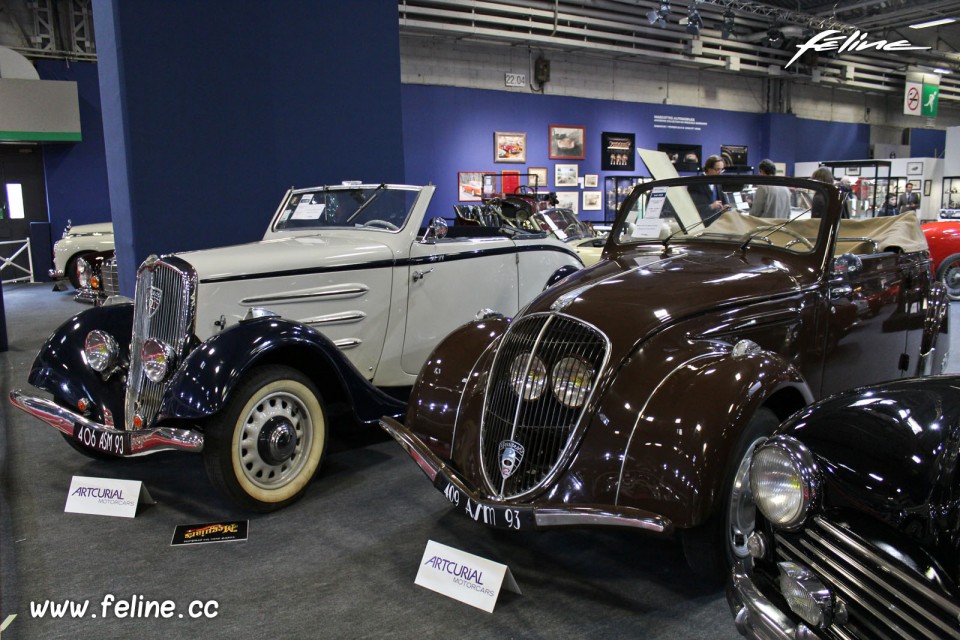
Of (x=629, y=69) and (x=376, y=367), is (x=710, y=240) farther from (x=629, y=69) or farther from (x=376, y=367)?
(x=629, y=69)

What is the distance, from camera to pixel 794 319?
3.11 meters

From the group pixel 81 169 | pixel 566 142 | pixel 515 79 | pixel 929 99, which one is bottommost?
pixel 81 169

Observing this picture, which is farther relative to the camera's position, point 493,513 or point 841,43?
point 841,43

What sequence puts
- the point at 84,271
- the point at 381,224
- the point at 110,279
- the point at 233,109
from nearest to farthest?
the point at 381,224
the point at 84,271
the point at 233,109
the point at 110,279

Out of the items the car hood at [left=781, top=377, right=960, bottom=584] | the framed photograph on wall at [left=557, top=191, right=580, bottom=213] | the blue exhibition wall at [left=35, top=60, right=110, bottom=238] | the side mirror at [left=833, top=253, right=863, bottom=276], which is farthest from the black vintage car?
the blue exhibition wall at [left=35, top=60, right=110, bottom=238]

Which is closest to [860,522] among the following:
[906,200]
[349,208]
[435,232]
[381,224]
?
[435,232]

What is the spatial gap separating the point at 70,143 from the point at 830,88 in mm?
19632

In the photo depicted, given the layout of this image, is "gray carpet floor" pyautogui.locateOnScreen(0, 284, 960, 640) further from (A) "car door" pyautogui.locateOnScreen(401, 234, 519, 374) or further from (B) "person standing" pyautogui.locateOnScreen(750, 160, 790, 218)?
(B) "person standing" pyautogui.locateOnScreen(750, 160, 790, 218)

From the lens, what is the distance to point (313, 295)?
3975 mm

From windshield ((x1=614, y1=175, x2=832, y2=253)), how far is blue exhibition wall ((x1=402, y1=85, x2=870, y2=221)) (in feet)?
31.7

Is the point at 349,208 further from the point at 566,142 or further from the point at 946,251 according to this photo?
the point at 566,142

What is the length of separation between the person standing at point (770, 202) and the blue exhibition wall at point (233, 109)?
4.24m

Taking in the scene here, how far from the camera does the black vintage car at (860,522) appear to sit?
1460mm

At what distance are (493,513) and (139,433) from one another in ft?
5.56
